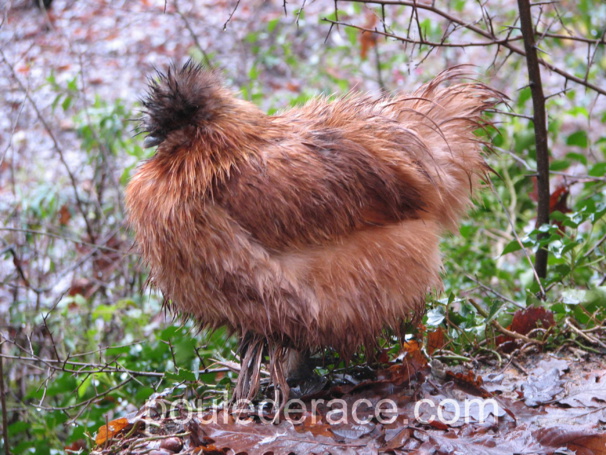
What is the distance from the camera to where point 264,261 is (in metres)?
2.40

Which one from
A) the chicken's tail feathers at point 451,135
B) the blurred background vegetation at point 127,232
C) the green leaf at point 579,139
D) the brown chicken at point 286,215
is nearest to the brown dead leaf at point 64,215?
the blurred background vegetation at point 127,232

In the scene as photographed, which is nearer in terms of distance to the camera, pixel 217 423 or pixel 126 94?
pixel 217 423

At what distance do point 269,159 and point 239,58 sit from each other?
590cm

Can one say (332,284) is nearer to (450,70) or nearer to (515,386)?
(515,386)

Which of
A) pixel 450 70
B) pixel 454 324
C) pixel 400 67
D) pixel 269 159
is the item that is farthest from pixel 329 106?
pixel 400 67

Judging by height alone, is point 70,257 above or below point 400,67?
below

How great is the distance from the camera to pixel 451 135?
110 inches

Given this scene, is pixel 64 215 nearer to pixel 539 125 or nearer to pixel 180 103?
pixel 180 103

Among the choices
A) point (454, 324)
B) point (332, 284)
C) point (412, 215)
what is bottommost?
point (454, 324)

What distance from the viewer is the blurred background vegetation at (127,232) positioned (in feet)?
10.6

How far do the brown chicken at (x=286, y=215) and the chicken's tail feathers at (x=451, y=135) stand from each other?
1 centimetres

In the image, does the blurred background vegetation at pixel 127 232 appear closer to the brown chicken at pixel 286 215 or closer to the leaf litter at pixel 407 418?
the leaf litter at pixel 407 418

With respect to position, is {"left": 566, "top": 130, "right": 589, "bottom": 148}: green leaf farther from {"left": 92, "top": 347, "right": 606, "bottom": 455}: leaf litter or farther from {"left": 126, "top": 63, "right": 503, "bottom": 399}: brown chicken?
{"left": 126, "top": 63, "right": 503, "bottom": 399}: brown chicken

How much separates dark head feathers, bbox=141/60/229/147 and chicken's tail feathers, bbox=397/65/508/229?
33.0 inches
